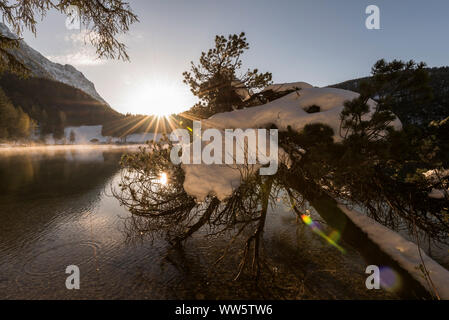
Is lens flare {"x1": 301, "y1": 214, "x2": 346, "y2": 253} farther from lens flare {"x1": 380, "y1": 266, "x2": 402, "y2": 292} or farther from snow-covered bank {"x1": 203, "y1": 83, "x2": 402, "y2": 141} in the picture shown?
snow-covered bank {"x1": 203, "y1": 83, "x2": 402, "y2": 141}

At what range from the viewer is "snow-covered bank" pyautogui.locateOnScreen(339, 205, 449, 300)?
2925 millimetres

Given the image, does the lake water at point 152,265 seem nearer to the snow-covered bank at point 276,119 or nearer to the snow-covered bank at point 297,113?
the snow-covered bank at point 276,119

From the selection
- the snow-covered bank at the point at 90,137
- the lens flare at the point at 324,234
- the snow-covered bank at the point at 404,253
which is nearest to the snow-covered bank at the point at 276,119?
the snow-covered bank at the point at 404,253

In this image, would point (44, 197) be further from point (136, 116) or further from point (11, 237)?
point (136, 116)

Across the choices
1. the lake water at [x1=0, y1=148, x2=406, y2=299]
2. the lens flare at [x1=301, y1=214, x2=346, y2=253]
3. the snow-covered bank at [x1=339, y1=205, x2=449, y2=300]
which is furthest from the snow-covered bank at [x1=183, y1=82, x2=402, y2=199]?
the lens flare at [x1=301, y1=214, x2=346, y2=253]

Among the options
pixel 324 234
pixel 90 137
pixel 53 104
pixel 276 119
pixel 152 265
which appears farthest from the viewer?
pixel 90 137

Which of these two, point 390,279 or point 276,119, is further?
point 276,119

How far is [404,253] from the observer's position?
3395 mm

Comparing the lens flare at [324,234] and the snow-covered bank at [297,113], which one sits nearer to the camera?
the snow-covered bank at [297,113]

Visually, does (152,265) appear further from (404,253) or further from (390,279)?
Answer: (404,253)

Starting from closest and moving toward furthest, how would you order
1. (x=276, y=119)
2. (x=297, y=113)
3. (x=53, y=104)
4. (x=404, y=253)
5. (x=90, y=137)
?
(x=297, y=113) → (x=404, y=253) → (x=276, y=119) → (x=53, y=104) → (x=90, y=137)

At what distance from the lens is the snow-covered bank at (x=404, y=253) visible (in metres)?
2.93

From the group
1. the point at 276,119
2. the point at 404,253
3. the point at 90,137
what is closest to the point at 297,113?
the point at 276,119

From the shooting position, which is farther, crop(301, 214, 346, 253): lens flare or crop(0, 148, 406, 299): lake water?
crop(301, 214, 346, 253): lens flare
